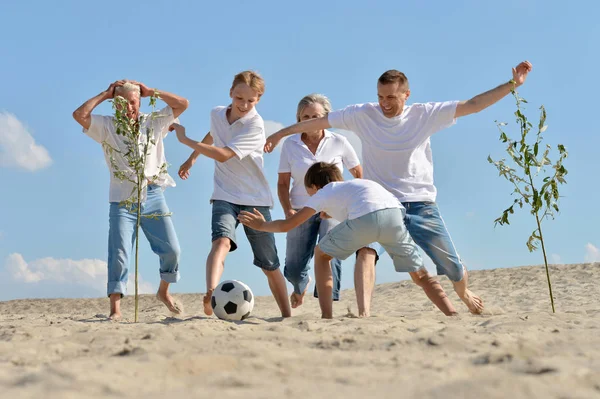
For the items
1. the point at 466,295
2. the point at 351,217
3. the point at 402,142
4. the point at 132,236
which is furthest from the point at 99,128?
the point at 466,295

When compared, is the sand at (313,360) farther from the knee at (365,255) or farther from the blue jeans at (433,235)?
the blue jeans at (433,235)

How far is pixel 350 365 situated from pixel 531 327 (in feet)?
5.86

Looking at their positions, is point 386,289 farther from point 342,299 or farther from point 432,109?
point 432,109

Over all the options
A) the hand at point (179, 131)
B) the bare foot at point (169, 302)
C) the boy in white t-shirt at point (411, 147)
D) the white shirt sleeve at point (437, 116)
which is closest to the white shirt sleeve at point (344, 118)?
the boy in white t-shirt at point (411, 147)

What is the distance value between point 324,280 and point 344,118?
1496 mm

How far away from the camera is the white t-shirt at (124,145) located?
21.2 ft

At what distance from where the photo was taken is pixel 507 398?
2.62m

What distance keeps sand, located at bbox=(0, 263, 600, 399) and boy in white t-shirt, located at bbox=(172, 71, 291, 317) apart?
41.9 inches

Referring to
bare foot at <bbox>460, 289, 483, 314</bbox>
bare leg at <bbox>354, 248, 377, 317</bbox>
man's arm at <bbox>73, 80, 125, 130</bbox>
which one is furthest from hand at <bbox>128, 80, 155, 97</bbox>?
bare foot at <bbox>460, 289, 483, 314</bbox>

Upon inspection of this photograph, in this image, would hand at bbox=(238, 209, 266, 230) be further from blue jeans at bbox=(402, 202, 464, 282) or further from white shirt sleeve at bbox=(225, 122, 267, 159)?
blue jeans at bbox=(402, 202, 464, 282)

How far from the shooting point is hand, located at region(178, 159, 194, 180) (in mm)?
6852

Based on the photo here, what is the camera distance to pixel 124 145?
652 cm

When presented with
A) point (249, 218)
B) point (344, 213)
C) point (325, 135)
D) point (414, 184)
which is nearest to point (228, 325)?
point (249, 218)

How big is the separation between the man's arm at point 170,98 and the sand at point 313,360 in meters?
2.49
